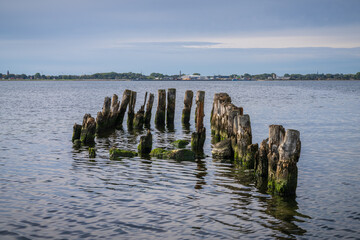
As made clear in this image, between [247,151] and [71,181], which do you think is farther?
[247,151]

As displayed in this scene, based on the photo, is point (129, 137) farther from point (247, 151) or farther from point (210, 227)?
point (210, 227)

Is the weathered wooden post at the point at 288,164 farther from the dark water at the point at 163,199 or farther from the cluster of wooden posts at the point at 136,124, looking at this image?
the cluster of wooden posts at the point at 136,124

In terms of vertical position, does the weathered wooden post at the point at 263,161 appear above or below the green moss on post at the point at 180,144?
above

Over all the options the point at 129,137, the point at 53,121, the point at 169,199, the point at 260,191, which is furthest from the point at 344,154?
the point at 53,121

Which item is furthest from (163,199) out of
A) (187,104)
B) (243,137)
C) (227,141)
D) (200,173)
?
(187,104)

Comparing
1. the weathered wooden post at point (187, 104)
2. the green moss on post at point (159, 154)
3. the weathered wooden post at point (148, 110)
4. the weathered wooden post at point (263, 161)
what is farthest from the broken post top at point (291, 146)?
the weathered wooden post at point (148, 110)

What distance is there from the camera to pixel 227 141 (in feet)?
56.2

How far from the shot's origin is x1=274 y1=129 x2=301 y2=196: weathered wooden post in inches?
430

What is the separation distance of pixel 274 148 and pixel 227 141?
18.0 feet

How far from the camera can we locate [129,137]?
2364 centimetres

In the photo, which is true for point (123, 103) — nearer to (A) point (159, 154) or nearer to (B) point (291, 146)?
(A) point (159, 154)

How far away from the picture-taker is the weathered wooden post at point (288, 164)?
35.8 feet

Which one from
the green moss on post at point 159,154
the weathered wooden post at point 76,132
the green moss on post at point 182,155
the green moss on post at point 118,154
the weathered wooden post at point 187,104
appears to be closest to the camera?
the green moss on post at point 182,155

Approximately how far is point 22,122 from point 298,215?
85.7 feet
